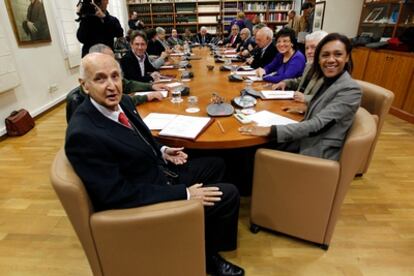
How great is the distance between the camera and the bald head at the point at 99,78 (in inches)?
42.1

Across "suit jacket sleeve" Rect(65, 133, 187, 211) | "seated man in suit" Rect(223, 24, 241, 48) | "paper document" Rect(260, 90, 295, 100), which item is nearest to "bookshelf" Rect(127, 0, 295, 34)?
"seated man in suit" Rect(223, 24, 241, 48)

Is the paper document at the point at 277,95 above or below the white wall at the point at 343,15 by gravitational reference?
below

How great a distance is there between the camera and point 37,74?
3.90 m

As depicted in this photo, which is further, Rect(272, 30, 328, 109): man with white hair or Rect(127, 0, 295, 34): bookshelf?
Rect(127, 0, 295, 34): bookshelf

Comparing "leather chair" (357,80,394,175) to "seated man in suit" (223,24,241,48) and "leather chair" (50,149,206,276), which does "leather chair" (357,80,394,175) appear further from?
"seated man in suit" (223,24,241,48)

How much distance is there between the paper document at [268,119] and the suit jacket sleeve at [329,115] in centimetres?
16

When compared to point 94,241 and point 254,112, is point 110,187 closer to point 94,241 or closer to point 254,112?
point 94,241

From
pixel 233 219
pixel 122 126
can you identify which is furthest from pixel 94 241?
pixel 233 219

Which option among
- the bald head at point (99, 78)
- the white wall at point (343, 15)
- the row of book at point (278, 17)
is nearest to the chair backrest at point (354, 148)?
the bald head at point (99, 78)

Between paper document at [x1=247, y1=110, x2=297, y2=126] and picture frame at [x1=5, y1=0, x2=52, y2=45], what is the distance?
144 inches

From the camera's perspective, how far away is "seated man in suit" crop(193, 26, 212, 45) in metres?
7.39

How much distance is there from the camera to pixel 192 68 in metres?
3.44

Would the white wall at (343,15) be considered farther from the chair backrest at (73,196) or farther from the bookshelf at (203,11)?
the chair backrest at (73,196)

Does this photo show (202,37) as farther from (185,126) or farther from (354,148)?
(354,148)
